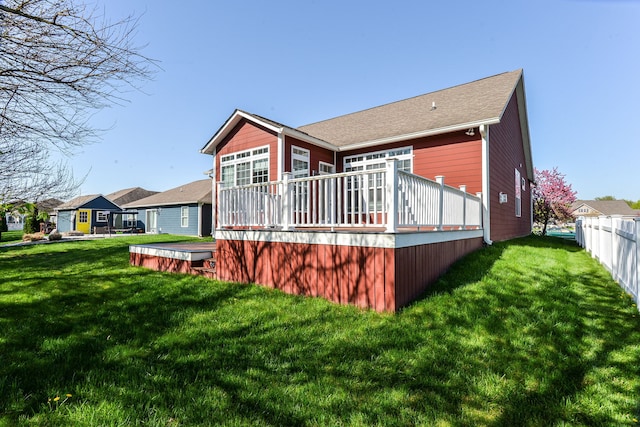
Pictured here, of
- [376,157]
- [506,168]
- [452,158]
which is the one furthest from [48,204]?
[506,168]

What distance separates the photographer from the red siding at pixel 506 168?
9417mm

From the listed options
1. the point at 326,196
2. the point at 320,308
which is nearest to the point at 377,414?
the point at 320,308

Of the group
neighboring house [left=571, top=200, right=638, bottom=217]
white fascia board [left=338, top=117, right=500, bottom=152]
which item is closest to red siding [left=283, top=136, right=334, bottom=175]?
white fascia board [left=338, top=117, right=500, bottom=152]

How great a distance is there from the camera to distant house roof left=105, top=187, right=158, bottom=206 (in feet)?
128

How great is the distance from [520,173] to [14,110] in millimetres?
16998

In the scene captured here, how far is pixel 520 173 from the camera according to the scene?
14.1 metres

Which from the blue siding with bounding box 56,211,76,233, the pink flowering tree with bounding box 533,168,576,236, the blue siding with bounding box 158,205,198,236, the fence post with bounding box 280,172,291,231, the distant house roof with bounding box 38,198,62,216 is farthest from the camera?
the blue siding with bounding box 56,211,76,233

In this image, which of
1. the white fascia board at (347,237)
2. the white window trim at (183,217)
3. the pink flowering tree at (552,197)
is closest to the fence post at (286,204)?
the white fascia board at (347,237)

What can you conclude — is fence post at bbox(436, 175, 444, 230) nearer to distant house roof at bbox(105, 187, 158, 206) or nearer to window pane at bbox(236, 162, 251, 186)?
window pane at bbox(236, 162, 251, 186)

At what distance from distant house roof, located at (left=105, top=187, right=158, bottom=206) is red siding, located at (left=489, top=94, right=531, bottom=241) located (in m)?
41.6

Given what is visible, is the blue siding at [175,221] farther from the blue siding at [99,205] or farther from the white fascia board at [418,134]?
the white fascia board at [418,134]

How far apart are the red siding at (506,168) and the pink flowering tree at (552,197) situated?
9570 millimetres

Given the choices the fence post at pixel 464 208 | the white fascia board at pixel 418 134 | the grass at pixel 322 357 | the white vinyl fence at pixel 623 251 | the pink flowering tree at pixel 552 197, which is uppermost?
the white fascia board at pixel 418 134

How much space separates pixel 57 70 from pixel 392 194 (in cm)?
552
